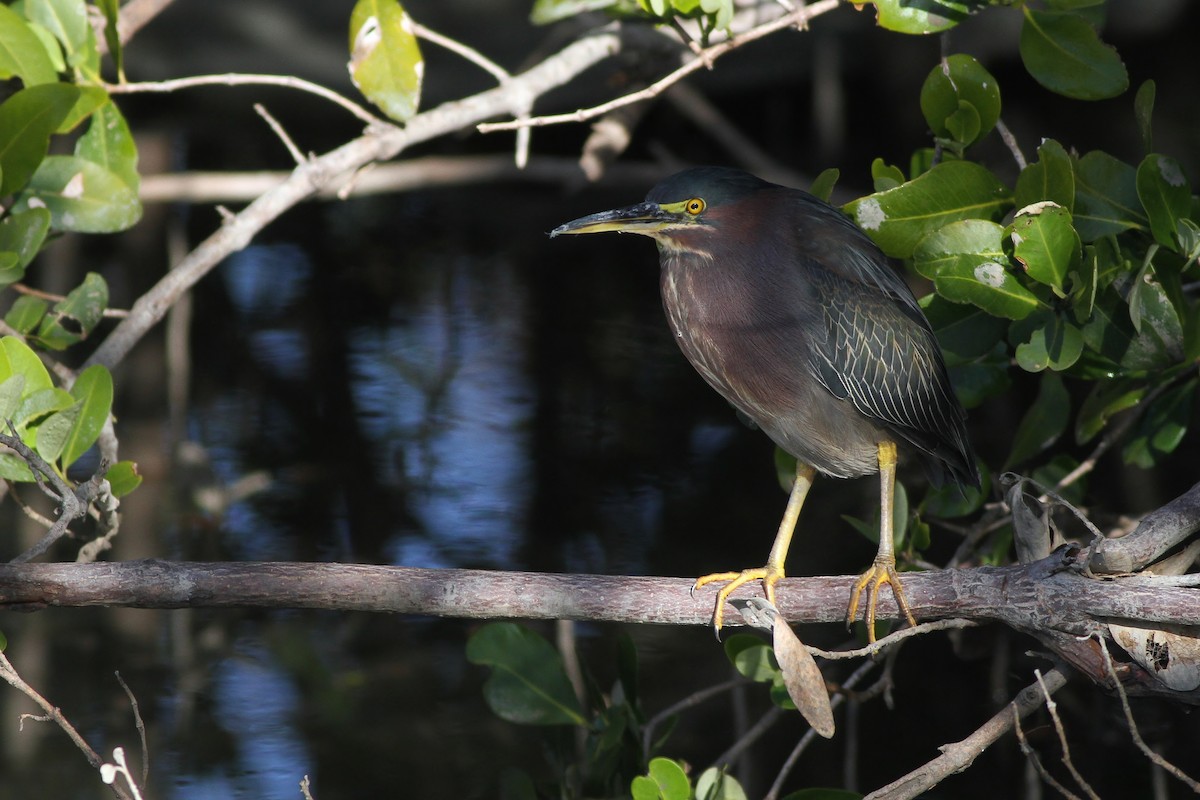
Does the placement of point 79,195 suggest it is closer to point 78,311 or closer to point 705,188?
point 78,311

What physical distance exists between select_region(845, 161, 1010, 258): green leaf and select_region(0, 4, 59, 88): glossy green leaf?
5.60 ft

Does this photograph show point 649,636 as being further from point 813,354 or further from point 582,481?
point 813,354

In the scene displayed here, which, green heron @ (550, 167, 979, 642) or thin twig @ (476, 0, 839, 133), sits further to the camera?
green heron @ (550, 167, 979, 642)

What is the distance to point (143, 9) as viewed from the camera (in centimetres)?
325

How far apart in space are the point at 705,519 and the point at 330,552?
4.42 ft

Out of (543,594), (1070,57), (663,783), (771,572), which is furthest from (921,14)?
(663,783)

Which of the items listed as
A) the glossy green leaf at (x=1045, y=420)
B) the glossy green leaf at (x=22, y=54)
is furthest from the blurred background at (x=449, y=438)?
the glossy green leaf at (x=22, y=54)

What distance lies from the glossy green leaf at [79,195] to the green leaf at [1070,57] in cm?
192

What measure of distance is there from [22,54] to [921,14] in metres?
1.83

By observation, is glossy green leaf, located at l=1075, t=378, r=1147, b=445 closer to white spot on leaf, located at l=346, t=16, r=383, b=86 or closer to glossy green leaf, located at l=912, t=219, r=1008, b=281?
glossy green leaf, located at l=912, t=219, r=1008, b=281

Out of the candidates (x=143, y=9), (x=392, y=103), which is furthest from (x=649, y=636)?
(x=143, y=9)

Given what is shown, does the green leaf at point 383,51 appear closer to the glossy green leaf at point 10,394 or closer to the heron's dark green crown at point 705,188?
the heron's dark green crown at point 705,188

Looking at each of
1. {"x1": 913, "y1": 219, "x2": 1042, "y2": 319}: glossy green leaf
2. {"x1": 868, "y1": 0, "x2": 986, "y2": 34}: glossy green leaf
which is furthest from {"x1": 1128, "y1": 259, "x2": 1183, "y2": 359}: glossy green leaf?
{"x1": 868, "y1": 0, "x2": 986, "y2": 34}: glossy green leaf

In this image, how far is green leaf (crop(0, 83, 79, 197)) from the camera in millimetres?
2482
